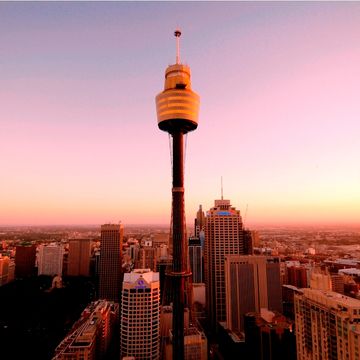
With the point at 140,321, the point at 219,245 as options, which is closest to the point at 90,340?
the point at 140,321

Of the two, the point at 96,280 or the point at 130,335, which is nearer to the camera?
the point at 130,335

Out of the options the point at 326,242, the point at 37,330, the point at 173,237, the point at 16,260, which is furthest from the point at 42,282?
the point at 326,242

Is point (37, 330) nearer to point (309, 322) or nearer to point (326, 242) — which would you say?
point (309, 322)

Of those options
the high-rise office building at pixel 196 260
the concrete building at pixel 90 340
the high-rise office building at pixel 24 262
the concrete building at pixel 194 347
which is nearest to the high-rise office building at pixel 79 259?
the high-rise office building at pixel 24 262

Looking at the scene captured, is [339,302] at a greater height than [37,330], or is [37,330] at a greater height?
[339,302]

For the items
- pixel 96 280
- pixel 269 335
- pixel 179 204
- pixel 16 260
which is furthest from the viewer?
pixel 16 260

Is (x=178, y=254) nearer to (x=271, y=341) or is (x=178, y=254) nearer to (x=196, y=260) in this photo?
(x=271, y=341)

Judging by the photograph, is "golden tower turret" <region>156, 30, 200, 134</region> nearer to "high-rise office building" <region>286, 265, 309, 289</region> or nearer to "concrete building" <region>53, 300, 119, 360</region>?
"concrete building" <region>53, 300, 119, 360</region>
